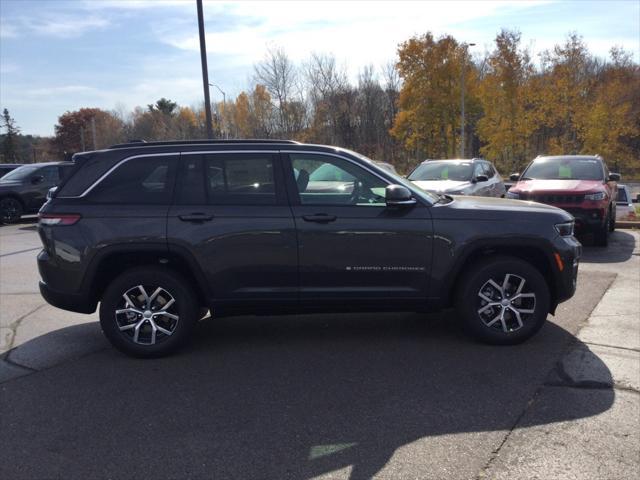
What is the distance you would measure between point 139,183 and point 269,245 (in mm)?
1282

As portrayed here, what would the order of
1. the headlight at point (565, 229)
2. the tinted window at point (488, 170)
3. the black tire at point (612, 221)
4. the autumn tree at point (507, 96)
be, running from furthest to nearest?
the autumn tree at point (507, 96), the tinted window at point (488, 170), the black tire at point (612, 221), the headlight at point (565, 229)

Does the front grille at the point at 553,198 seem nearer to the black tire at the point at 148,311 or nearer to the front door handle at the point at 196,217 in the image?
the front door handle at the point at 196,217

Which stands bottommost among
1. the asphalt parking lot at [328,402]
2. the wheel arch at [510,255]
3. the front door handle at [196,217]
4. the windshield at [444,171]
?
the asphalt parking lot at [328,402]

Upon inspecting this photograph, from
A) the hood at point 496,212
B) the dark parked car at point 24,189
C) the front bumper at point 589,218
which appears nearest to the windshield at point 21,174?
the dark parked car at point 24,189

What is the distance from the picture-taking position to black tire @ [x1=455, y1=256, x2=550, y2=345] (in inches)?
195

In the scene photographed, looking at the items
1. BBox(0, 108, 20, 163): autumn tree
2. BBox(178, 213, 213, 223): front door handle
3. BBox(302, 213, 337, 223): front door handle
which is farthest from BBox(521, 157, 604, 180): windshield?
BBox(0, 108, 20, 163): autumn tree

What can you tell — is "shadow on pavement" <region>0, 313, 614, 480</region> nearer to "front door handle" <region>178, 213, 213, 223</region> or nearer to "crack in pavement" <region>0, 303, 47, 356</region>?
"crack in pavement" <region>0, 303, 47, 356</region>

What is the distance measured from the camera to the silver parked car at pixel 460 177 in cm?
1181

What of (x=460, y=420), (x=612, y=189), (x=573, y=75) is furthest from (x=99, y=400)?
(x=573, y=75)

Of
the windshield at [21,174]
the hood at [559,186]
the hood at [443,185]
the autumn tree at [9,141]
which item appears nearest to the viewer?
the hood at [559,186]

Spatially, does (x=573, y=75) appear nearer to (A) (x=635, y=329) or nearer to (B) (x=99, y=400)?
(A) (x=635, y=329)

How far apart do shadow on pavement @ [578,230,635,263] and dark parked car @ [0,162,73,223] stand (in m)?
14.0

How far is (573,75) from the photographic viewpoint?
29.3 m

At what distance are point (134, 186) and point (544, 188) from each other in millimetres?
8159
